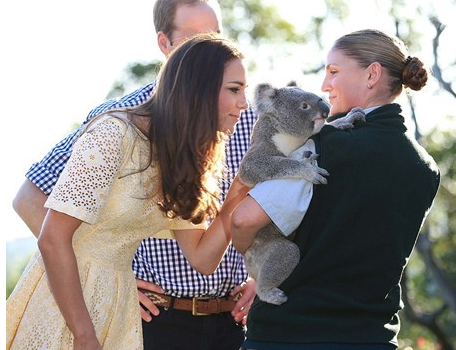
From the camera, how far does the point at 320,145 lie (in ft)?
10.0

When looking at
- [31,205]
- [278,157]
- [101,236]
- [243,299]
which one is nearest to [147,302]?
[243,299]

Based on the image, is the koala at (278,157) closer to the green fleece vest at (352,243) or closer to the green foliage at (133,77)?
the green fleece vest at (352,243)

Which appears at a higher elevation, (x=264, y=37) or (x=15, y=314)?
(x=15, y=314)

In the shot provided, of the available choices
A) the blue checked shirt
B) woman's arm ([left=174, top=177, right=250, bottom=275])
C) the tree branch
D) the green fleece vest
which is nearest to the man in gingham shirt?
the blue checked shirt

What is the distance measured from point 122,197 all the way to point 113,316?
1.42ft

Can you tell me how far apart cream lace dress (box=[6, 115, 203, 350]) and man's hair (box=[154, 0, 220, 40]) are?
4.10 ft

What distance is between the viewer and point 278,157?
3248mm

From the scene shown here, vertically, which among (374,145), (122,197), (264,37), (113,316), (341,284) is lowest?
(264,37)

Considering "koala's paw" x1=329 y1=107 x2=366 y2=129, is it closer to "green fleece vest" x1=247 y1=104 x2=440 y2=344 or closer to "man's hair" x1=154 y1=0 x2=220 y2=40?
"green fleece vest" x1=247 y1=104 x2=440 y2=344

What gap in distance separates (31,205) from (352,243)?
1.39 metres

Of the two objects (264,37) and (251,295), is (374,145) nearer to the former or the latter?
(251,295)

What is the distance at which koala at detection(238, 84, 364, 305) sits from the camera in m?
3.03

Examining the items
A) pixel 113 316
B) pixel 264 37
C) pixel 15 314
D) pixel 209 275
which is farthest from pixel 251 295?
pixel 264 37

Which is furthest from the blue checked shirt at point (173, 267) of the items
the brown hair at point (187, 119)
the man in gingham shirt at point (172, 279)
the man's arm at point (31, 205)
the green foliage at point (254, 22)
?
the green foliage at point (254, 22)
